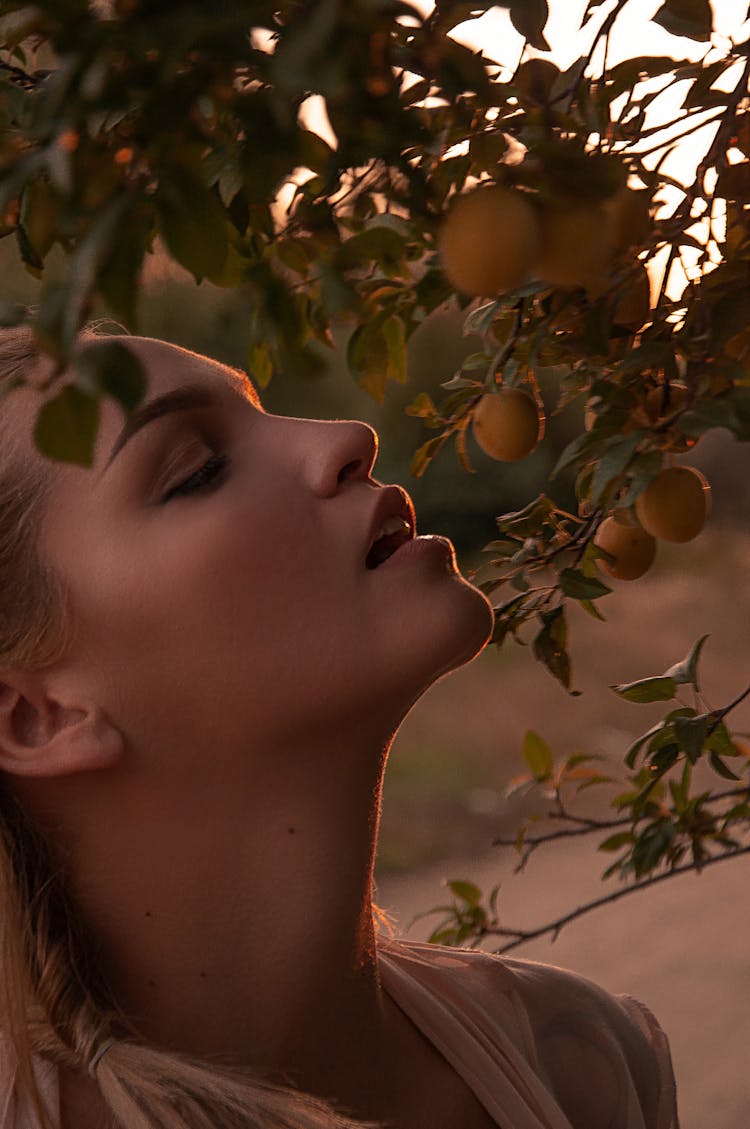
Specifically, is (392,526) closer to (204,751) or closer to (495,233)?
(204,751)

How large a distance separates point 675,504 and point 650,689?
0.24 m

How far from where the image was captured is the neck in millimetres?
922

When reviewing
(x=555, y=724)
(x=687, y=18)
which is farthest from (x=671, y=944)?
(x=687, y=18)

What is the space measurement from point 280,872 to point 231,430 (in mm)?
324

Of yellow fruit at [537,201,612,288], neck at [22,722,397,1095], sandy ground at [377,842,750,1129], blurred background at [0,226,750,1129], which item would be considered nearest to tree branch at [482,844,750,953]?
blurred background at [0,226,750,1129]

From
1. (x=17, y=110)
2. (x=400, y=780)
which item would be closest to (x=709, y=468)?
(x=400, y=780)

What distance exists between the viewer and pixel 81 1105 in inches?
35.1

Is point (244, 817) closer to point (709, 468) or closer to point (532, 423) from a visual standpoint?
point (532, 423)

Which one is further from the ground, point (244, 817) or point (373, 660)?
point (373, 660)

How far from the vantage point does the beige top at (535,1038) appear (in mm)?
1058

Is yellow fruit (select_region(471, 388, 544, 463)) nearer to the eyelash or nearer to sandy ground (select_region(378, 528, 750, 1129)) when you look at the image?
the eyelash

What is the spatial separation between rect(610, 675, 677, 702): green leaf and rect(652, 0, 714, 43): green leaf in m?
0.46

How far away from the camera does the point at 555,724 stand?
4.98 meters

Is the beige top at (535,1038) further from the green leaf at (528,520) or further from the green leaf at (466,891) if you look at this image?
the green leaf at (528,520)
